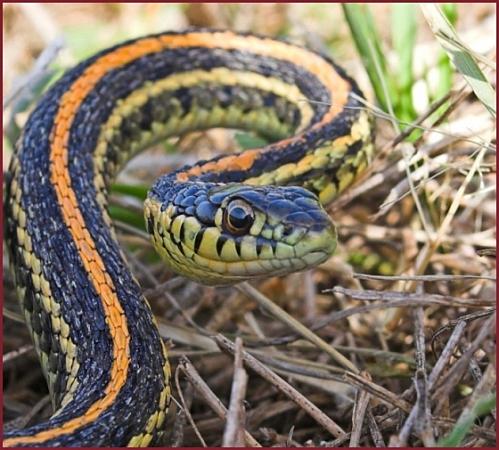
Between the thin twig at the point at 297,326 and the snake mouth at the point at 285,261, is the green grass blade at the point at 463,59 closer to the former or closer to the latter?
the snake mouth at the point at 285,261

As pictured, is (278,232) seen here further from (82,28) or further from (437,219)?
(82,28)

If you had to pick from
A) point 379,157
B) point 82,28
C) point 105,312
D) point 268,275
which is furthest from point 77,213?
point 82,28

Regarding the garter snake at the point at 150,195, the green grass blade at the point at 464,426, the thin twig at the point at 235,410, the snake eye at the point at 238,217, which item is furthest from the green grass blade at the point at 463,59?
the thin twig at the point at 235,410

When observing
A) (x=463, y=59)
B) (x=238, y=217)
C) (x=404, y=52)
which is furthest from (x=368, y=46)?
(x=238, y=217)

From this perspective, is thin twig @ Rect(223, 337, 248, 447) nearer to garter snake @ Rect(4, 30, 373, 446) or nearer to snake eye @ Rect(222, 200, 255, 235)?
garter snake @ Rect(4, 30, 373, 446)

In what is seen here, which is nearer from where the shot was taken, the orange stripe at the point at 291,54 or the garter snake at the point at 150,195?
the garter snake at the point at 150,195

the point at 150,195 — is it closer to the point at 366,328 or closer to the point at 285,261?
the point at 285,261

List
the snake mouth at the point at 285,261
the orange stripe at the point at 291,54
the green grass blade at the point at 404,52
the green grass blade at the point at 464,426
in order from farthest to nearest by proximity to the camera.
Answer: the green grass blade at the point at 404,52
the orange stripe at the point at 291,54
the snake mouth at the point at 285,261
the green grass blade at the point at 464,426
